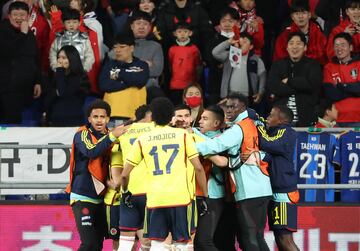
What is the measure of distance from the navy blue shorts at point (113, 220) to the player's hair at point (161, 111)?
1486 mm

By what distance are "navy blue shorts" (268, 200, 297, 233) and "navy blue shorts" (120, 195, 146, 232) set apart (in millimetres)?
1595

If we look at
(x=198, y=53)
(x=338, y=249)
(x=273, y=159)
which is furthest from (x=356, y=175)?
(x=198, y=53)

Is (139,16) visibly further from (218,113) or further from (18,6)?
(218,113)

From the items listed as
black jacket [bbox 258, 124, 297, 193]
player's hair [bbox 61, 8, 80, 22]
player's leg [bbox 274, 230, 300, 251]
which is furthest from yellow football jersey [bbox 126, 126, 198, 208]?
player's hair [bbox 61, 8, 80, 22]

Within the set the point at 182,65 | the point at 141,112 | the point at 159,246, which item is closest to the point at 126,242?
the point at 159,246

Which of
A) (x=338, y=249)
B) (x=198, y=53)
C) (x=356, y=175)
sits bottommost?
(x=338, y=249)

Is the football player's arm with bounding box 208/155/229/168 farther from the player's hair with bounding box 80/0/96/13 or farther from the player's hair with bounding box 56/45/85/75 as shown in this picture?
the player's hair with bounding box 80/0/96/13

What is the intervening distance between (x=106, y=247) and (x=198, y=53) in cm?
333

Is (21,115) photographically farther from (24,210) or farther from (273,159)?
(273,159)

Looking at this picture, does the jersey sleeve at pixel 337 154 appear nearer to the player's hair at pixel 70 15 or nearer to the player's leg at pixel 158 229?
the player's leg at pixel 158 229

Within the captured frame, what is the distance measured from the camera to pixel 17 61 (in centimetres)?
1712

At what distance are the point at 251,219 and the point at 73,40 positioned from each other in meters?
4.78

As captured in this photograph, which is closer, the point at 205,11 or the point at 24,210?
the point at 24,210

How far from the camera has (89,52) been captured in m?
17.1
